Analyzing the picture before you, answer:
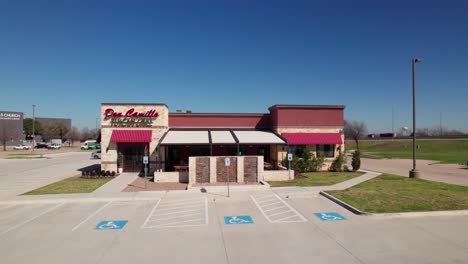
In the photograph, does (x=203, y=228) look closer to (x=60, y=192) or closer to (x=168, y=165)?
(x=60, y=192)

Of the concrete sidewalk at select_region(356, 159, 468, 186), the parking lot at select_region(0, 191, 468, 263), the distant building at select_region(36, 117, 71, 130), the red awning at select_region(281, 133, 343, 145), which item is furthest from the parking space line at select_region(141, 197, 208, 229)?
the distant building at select_region(36, 117, 71, 130)

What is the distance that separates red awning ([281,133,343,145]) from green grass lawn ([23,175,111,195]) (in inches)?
706

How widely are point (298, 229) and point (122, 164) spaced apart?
68.1ft

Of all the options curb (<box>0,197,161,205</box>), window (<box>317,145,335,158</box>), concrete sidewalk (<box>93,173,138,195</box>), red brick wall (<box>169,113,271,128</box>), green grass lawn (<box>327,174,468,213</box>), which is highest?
red brick wall (<box>169,113,271,128</box>)

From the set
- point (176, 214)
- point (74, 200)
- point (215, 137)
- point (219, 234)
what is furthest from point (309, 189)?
point (74, 200)

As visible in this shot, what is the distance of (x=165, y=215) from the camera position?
1333cm

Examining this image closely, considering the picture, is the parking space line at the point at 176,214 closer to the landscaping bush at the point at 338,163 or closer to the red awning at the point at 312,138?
the red awning at the point at 312,138

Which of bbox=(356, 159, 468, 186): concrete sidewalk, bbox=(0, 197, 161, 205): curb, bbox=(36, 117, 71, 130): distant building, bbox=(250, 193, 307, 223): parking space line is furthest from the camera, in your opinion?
bbox=(36, 117, 71, 130): distant building

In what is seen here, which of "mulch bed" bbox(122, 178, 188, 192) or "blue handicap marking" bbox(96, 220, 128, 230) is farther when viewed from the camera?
"mulch bed" bbox(122, 178, 188, 192)

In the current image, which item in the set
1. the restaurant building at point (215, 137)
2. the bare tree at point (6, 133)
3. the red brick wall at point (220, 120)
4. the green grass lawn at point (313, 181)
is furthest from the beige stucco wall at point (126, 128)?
the bare tree at point (6, 133)

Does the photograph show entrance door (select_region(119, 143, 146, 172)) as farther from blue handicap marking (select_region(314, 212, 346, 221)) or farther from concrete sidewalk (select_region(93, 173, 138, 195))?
blue handicap marking (select_region(314, 212, 346, 221))

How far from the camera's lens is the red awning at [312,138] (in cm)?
2756

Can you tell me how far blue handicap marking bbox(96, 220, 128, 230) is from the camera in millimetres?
11555

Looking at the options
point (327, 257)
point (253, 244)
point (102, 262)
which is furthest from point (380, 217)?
point (102, 262)
